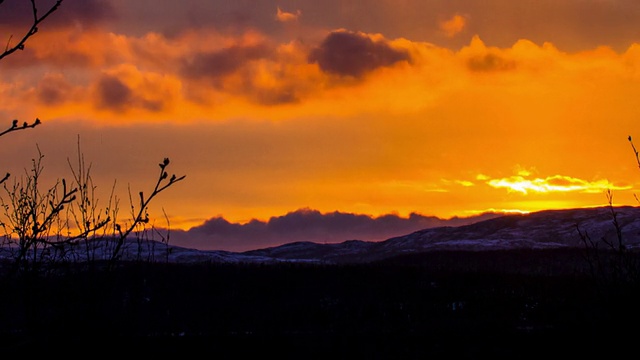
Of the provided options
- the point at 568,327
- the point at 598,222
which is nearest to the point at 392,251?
the point at 598,222

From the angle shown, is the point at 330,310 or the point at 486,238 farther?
the point at 486,238

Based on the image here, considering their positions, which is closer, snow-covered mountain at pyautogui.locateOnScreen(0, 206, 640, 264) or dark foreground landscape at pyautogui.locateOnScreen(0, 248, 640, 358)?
dark foreground landscape at pyautogui.locateOnScreen(0, 248, 640, 358)

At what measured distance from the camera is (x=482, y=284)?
149 feet

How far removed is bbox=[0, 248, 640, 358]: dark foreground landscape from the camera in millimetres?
9227

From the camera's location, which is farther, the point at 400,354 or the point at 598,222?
the point at 598,222

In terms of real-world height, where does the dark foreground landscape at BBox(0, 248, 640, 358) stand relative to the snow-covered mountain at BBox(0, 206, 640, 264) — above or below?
below

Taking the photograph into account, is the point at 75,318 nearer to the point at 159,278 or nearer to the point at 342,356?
the point at 342,356

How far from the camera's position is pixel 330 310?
35.6 metres

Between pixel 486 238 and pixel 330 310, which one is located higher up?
pixel 486 238

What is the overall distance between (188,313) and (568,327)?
2610cm

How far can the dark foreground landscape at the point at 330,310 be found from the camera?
9227 mm

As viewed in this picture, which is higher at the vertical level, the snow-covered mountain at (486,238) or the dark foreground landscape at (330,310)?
the snow-covered mountain at (486,238)

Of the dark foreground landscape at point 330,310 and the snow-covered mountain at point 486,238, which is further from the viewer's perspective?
the snow-covered mountain at point 486,238

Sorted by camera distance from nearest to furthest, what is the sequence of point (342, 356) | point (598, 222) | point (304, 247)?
point (342, 356), point (598, 222), point (304, 247)
